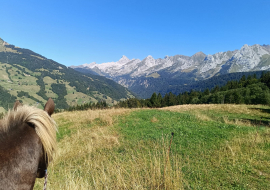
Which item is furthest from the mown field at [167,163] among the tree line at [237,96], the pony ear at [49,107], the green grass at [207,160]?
the tree line at [237,96]

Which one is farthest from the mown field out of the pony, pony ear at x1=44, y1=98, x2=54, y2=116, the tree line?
the tree line

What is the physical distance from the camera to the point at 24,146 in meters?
1.68

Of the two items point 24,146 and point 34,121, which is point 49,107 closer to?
point 34,121

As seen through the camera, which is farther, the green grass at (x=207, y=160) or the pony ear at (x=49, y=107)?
the green grass at (x=207, y=160)

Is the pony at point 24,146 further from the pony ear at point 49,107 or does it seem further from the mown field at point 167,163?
the mown field at point 167,163

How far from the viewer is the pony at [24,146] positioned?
4.92 ft

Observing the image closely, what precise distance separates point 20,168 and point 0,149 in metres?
0.30

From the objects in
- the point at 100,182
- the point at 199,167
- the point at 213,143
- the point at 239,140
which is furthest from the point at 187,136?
the point at 100,182

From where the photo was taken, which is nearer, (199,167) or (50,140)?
(50,140)

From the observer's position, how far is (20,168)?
62.4 inches

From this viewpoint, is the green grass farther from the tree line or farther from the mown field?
the tree line

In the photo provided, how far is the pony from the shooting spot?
1.50 metres

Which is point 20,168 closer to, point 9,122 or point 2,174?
point 2,174

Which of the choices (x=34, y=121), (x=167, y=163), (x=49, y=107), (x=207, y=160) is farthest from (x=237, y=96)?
Answer: (x=34, y=121)
